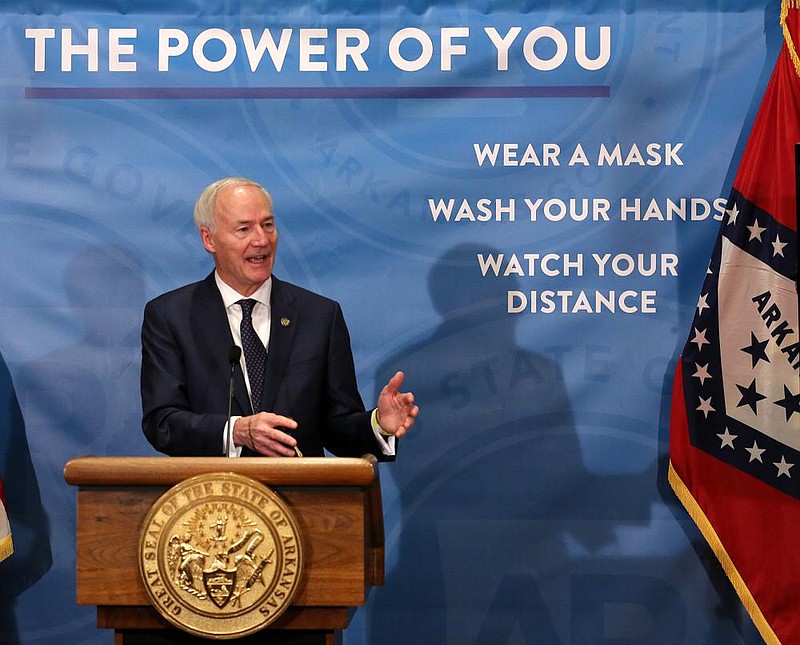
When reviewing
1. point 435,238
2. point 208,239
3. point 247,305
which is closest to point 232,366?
point 247,305

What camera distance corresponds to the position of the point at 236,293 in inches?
128

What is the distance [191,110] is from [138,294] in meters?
0.69

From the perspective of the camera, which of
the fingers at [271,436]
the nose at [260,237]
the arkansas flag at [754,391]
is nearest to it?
the fingers at [271,436]

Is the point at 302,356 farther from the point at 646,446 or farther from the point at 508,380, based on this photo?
the point at 646,446

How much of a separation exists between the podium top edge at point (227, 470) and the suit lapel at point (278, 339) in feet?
1.94

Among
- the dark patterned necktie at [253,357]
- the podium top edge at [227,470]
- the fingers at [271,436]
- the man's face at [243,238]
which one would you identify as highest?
the man's face at [243,238]

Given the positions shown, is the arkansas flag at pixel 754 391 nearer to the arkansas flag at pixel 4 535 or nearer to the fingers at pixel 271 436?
the fingers at pixel 271 436

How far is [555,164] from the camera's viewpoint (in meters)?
4.05

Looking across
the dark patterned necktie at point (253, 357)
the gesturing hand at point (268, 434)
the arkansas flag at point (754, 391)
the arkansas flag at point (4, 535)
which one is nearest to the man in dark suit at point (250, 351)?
the dark patterned necktie at point (253, 357)

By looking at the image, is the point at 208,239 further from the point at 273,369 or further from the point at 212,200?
the point at 273,369

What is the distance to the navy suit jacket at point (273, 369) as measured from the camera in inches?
120

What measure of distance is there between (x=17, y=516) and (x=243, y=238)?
5.02 ft

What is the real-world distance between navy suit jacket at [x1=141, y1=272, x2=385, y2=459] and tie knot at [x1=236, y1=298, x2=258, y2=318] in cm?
6

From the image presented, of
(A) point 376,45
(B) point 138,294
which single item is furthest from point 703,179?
(B) point 138,294
